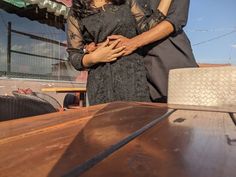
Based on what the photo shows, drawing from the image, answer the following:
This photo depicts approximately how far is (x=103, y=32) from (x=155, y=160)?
60.0 inches

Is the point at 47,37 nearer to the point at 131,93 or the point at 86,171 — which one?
the point at 131,93

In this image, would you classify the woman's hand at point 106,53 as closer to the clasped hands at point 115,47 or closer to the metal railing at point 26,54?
the clasped hands at point 115,47

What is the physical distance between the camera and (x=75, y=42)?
2.23m

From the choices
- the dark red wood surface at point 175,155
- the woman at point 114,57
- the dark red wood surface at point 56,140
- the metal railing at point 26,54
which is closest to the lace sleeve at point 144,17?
the woman at point 114,57

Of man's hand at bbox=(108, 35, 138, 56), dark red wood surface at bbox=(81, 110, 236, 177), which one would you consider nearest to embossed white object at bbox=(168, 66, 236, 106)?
man's hand at bbox=(108, 35, 138, 56)

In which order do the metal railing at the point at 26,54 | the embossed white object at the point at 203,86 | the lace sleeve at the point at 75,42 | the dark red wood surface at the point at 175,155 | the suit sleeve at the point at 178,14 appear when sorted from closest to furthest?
1. the dark red wood surface at the point at 175,155
2. the embossed white object at the point at 203,86
3. the suit sleeve at the point at 178,14
4. the lace sleeve at the point at 75,42
5. the metal railing at the point at 26,54

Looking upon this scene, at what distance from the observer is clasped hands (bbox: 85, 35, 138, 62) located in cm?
200

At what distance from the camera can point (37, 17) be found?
845 cm

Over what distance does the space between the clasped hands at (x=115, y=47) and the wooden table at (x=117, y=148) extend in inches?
34.0

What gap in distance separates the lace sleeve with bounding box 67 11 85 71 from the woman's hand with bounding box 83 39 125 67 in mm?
161

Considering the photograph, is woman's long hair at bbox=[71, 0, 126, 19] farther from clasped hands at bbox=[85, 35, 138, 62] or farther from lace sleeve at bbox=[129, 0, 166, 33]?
clasped hands at bbox=[85, 35, 138, 62]

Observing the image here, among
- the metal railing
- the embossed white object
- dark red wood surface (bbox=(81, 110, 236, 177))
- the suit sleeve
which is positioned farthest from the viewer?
the metal railing

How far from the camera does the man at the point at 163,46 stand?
2.02 m

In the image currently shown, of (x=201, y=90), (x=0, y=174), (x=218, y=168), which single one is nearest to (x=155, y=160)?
(x=218, y=168)
